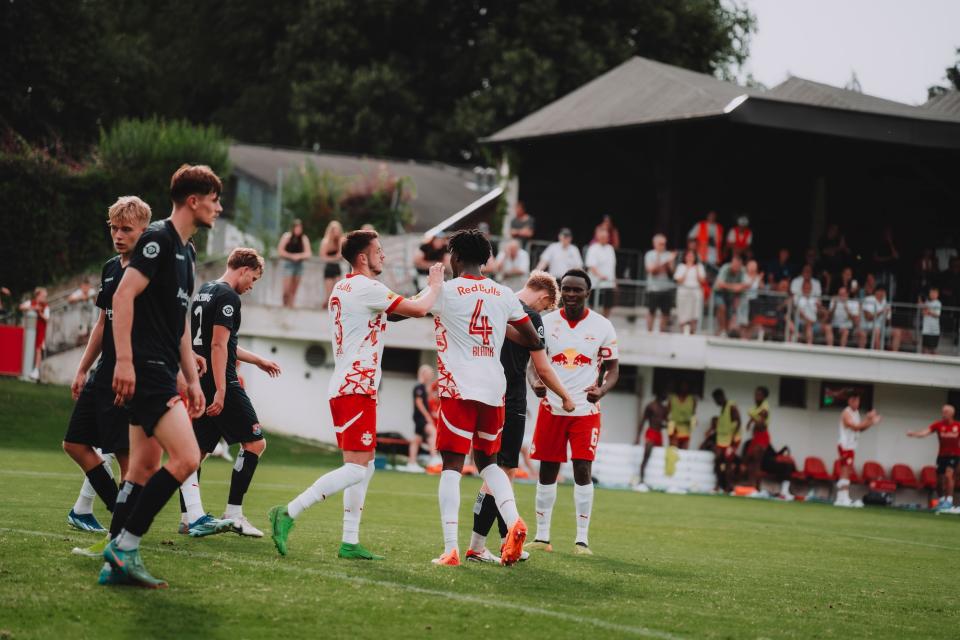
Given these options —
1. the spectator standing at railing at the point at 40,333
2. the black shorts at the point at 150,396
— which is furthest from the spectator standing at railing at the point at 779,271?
the black shorts at the point at 150,396

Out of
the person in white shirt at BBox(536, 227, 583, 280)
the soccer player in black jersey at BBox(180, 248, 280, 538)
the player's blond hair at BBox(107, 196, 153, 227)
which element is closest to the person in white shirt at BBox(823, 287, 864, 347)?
the person in white shirt at BBox(536, 227, 583, 280)

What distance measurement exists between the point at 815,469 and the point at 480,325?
70.6 ft

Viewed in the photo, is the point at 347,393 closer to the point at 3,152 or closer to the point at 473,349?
the point at 473,349

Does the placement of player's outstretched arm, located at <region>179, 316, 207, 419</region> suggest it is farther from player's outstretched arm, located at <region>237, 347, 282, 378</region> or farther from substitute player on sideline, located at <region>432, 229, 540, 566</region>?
player's outstretched arm, located at <region>237, 347, 282, 378</region>

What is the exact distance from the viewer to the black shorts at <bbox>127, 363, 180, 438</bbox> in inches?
278

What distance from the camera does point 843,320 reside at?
27.0 meters

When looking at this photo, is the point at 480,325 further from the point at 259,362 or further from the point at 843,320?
the point at 843,320

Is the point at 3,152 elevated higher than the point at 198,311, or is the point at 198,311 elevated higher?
the point at 3,152

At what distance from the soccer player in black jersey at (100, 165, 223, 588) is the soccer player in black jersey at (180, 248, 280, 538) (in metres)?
2.24

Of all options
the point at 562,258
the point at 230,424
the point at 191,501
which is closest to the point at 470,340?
the point at 230,424

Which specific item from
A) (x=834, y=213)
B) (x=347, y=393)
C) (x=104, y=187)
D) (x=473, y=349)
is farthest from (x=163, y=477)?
(x=104, y=187)

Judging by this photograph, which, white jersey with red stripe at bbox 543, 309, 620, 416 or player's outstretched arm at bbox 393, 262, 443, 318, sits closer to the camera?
player's outstretched arm at bbox 393, 262, 443, 318

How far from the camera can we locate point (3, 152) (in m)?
35.2

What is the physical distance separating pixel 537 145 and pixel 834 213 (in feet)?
26.3
